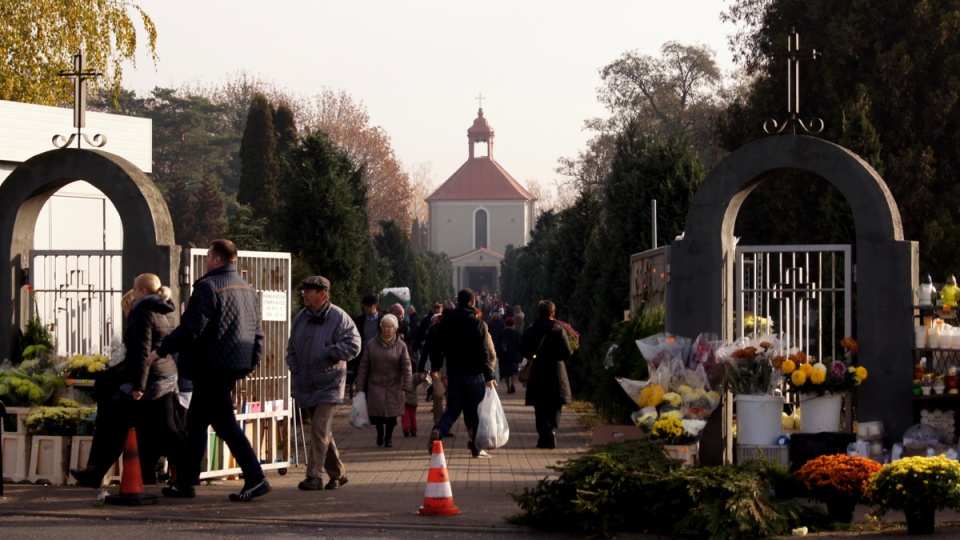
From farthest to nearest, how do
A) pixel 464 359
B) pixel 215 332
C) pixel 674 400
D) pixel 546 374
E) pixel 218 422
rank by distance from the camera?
pixel 546 374
pixel 464 359
pixel 674 400
pixel 218 422
pixel 215 332

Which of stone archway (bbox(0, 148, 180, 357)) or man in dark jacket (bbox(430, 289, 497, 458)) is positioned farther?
man in dark jacket (bbox(430, 289, 497, 458))

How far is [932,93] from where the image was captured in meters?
29.4

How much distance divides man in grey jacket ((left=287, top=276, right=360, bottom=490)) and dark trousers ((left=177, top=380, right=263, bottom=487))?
2.62 feet

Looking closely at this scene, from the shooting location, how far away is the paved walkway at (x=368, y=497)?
393 inches

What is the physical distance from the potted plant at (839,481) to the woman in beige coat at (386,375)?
7262 millimetres

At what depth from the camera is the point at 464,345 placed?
48.0 ft

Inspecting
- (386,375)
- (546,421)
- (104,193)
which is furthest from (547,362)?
(104,193)

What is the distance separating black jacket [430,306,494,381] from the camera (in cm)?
1463

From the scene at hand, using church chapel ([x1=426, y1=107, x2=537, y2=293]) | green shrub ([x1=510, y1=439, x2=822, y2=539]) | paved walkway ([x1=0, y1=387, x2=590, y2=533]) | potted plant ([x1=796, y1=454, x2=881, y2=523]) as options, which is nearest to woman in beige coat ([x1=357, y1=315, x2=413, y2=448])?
paved walkway ([x1=0, y1=387, x2=590, y2=533])

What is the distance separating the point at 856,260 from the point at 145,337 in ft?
20.3

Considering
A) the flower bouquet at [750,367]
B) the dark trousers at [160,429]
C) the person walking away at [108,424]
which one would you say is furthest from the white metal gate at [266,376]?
the flower bouquet at [750,367]

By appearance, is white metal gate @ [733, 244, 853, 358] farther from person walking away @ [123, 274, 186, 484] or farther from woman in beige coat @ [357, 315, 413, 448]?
person walking away @ [123, 274, 186, 484]

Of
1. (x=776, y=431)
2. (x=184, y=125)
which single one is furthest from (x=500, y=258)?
(x=776, y=431)

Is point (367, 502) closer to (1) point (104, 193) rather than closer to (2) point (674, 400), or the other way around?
(2) point (674, 400)
